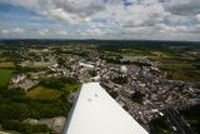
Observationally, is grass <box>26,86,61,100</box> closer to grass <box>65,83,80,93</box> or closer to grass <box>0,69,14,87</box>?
grass <box>65,83,80,93</box>

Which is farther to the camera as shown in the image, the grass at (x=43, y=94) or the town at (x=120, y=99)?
the grass at (x=43, y=94)

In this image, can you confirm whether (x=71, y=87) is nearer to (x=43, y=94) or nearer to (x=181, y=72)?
(x=43, y=94)

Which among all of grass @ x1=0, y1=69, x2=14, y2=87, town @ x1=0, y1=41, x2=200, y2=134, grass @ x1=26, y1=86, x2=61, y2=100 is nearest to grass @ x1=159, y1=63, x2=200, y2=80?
town @ x1=0, y1=41, x2=200, y2=134

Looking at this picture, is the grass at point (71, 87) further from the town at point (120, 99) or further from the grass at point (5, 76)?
the grass at point (5, 76)

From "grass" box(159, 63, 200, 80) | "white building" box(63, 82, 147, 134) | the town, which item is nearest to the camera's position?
"white building" box(63, 82, 147, 134)

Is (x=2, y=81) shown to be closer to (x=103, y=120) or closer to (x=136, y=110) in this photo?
(x=136, y=110)

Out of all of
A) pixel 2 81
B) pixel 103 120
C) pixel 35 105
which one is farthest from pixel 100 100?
pixel 2 81

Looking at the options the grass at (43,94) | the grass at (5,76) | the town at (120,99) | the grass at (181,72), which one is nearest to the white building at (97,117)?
the town at (120,99)

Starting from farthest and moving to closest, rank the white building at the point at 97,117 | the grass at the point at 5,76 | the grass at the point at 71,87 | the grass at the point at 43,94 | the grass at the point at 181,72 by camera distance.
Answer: the grass at the point at 181,72, the grass at the point at 5,76, the grass at the point at 71,87, the grass at the point at 43,94, the white building at the point at 97,117
